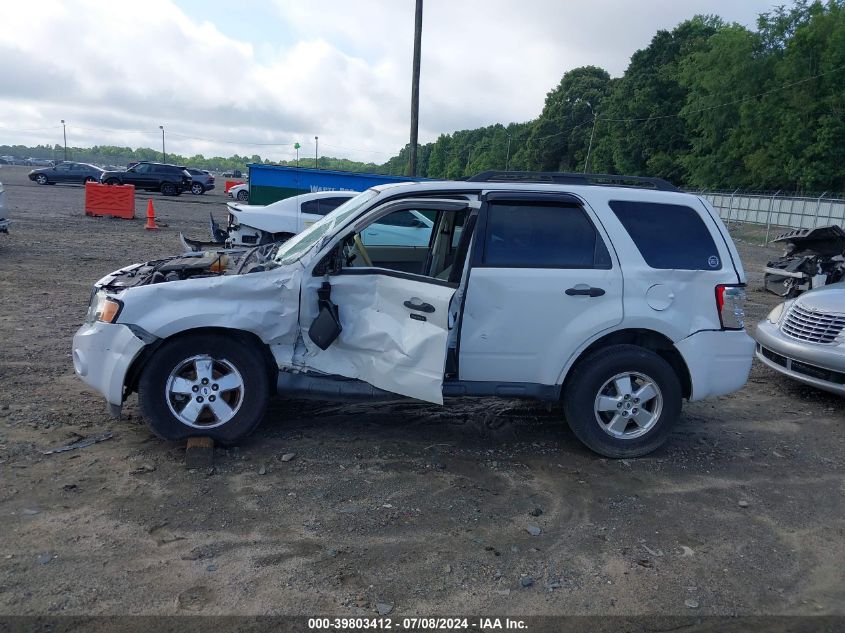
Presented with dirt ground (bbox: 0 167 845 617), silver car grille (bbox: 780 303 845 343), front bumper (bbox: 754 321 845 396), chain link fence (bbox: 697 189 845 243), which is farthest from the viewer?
chain link fence (bbox: 697 189 845 243)

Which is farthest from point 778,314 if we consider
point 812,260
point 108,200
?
point 108,200

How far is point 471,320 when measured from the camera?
201 inches

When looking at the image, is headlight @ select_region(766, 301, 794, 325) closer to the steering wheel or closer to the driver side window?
the driver side window

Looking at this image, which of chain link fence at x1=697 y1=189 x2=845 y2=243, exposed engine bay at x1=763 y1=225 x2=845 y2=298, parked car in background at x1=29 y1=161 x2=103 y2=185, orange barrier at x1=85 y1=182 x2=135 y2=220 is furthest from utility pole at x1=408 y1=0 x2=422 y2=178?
parked car in background at x1=29 y1=161 x2=103 y2=185

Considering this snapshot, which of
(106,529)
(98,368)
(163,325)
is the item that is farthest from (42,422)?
(106,529)

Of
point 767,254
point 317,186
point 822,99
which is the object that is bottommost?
point 767,254

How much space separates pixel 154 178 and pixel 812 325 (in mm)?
37550

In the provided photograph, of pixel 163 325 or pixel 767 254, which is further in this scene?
pixel 767 254

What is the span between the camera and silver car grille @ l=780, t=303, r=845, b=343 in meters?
6.81

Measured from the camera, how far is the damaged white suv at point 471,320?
16.1ft

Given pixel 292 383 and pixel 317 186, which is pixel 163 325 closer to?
pixel 292 383

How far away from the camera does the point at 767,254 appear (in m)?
26.4

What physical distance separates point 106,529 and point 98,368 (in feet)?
4.30

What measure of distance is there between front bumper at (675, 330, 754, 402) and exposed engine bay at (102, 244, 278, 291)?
312cm
